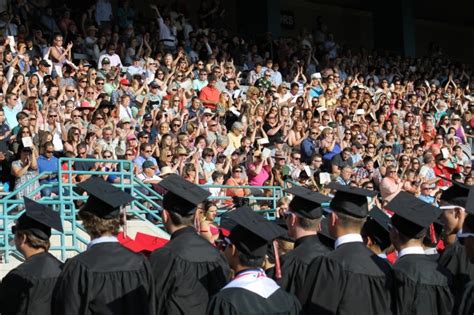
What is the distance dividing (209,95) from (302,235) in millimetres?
12345

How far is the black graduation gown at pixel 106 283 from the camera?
612 cm

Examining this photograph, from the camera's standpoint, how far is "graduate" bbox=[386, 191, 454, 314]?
6266 mm

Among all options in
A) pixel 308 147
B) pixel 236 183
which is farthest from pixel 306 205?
pixel 308 147

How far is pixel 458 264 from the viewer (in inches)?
270

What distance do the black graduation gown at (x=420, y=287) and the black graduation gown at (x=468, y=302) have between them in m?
1.08

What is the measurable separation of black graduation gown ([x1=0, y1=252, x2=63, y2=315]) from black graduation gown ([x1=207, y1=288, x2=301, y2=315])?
5.43 ft

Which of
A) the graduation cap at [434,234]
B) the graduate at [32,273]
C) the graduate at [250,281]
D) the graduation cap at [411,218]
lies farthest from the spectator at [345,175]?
the graduate at [250,281]

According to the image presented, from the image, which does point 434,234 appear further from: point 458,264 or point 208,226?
point 208,226

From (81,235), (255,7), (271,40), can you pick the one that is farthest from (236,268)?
(255,7)

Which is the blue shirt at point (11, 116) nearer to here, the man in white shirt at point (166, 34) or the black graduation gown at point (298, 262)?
the man in white shirt at point (166, 34)

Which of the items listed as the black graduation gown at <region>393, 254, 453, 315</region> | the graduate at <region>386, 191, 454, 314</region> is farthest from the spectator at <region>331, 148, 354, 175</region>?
the black graduation gown at <region>393, 254, 453, 315</region>

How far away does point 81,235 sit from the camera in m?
13.5

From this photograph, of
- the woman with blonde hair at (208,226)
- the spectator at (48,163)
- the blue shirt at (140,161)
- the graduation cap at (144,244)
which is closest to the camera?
the woman with blonde hair at (208,226)

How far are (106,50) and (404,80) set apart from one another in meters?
8.81
